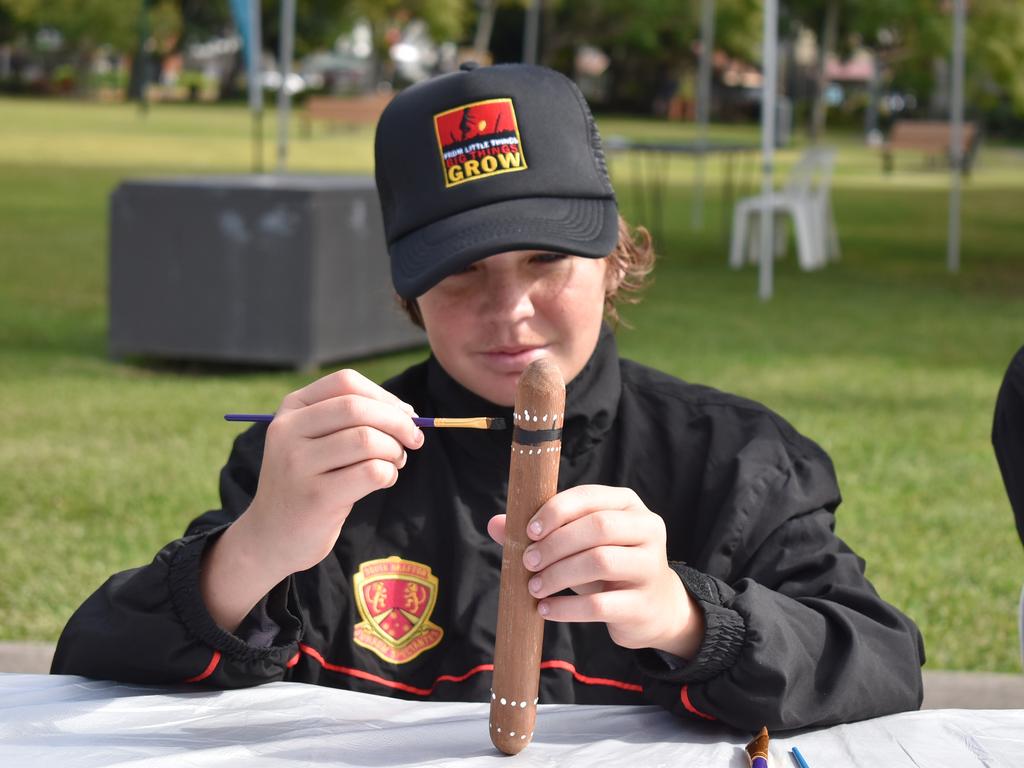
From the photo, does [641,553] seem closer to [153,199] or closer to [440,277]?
[440,277]

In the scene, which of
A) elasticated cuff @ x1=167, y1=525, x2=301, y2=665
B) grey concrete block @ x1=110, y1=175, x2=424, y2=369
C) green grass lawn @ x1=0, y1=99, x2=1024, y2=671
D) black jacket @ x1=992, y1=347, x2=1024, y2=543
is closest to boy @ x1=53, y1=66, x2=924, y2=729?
elasticated cuff @ x1=167, y1=525, x2=301, y2=665

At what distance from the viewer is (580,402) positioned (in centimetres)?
212

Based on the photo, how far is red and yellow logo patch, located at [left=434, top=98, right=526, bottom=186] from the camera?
1.99 m

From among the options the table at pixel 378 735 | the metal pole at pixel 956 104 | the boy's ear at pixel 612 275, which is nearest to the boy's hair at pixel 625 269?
the boy's ear at pixel 612 275

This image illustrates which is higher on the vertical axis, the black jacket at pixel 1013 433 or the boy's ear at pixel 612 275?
the boy's ear at pixel 612 275

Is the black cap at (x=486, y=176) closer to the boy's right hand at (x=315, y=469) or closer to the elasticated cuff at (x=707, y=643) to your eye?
the boy's right hand at (x=315, y=469)

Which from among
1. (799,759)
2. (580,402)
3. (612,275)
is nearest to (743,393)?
(612,275)

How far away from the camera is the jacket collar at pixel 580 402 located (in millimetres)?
2125

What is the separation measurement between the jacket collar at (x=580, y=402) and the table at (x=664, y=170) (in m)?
8.35

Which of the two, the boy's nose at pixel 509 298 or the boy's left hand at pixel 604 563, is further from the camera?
the boy's nose at pixel 509 298

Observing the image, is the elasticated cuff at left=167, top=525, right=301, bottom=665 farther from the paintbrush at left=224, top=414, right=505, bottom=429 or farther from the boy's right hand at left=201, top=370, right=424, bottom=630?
the paintbrush at left=224, top=414, right=505, bottom=429

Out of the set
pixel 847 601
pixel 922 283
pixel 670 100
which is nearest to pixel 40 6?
pixel 670 100

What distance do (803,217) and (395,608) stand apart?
12360mm

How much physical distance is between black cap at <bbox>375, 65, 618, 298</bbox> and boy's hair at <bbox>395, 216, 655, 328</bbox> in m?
0.24
